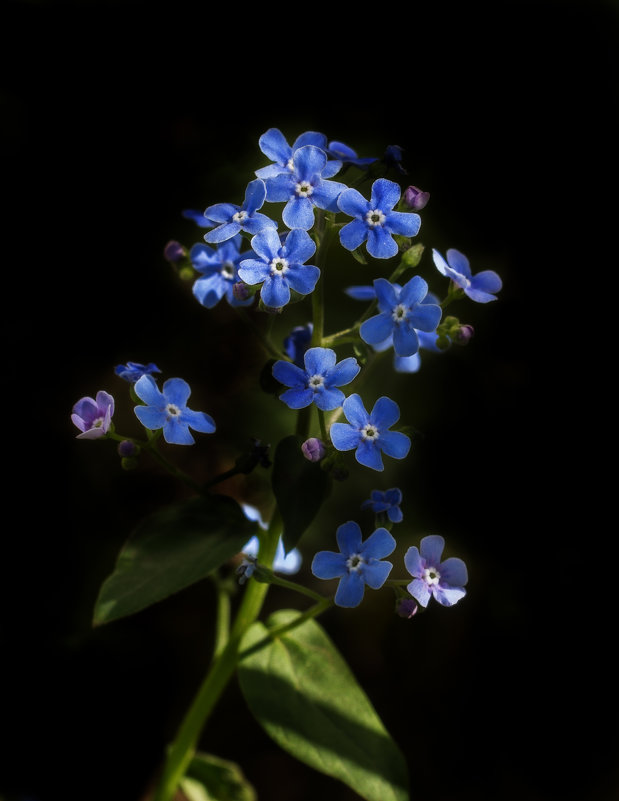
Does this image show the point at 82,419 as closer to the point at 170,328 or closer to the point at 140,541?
the point at 140,541

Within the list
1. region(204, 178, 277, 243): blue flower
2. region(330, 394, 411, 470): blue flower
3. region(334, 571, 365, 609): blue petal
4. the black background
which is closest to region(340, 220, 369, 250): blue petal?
region(204, 178, 277, 243): blue flower

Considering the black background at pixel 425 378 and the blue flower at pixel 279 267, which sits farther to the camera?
the black background at pixel 425 378

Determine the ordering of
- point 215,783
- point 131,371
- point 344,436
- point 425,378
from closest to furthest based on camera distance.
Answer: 1. point 344,436
2. point 131,371
3. point 215,783
4. point 425,378

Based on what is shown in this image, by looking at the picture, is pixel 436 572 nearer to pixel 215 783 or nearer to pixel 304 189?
pixel 304 189

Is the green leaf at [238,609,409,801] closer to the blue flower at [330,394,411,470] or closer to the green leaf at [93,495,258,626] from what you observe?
the green leaf at [93,495,258,626]

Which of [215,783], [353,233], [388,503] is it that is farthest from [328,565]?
[215,783]

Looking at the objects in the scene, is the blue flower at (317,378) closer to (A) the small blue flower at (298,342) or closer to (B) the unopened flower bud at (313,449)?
(B) the unopened flower bud at (313,449)

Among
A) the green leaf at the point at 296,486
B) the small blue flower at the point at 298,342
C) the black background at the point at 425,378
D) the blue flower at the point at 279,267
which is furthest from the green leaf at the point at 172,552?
the black background at the point at 425,378
